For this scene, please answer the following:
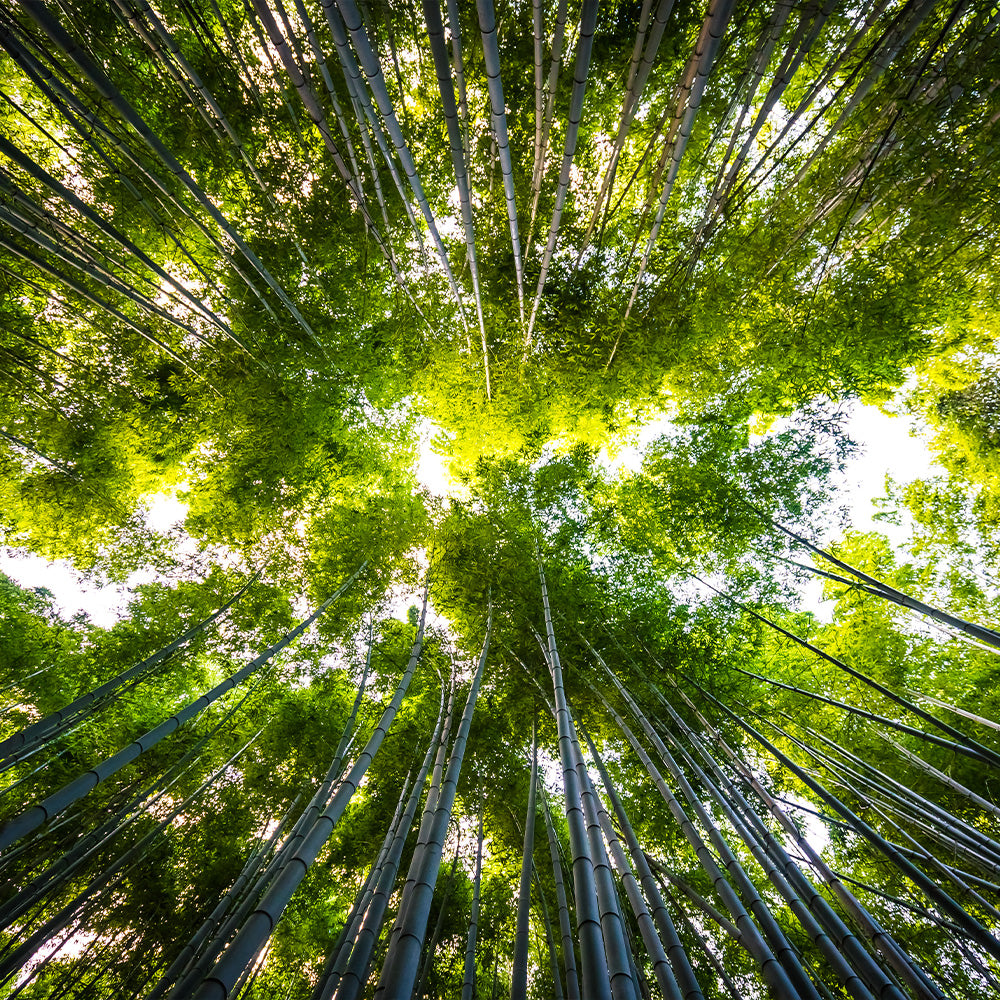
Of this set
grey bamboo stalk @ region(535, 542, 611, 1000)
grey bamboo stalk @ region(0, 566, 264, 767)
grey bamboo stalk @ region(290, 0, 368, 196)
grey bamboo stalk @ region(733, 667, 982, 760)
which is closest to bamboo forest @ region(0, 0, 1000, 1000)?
grey bamboo stalk @ region(290, 0, 368, 196)

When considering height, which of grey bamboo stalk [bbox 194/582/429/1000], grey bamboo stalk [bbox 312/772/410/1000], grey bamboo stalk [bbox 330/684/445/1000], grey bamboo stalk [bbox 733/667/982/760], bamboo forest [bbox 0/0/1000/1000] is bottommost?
grey bamboo stalk [bbox 194/582/429/1000]

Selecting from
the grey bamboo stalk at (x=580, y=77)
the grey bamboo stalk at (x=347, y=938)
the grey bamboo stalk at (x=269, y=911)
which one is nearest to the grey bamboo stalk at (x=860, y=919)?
the grey bamboo stalk at (x=269, y=911)

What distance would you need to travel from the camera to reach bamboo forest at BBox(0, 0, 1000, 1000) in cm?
407

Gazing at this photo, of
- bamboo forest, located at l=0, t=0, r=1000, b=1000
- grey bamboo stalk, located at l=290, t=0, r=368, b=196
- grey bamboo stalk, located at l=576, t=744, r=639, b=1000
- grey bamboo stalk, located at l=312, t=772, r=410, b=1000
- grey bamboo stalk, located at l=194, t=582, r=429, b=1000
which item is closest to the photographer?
grey bamboo stalk, located at l=194, t=582, r=429, b=1000

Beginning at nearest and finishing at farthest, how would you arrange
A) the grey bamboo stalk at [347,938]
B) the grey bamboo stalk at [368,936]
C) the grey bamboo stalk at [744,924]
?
the grey bamboo stalk at [744,924] → the grey bamboo stalk at [368,936] → the grey bamboo stalk at [347,938]

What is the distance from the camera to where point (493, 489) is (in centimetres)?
666

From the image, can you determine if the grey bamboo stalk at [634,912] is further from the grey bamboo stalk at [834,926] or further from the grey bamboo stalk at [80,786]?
the grey bamboo stalk at [80,786]

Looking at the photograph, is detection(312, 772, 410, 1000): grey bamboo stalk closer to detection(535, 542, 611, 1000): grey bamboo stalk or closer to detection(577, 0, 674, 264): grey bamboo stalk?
detection(535, 542, 611, 1000): grey bamboo stalk

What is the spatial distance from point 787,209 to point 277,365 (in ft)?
19.1

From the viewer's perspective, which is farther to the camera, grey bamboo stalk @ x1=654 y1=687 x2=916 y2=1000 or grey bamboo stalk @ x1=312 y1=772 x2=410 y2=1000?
grey bamboo stalk @ x1=312 y1=772 x2=410 y2=1000

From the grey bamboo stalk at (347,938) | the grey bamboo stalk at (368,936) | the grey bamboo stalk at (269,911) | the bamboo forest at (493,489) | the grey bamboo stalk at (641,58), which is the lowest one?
the grey bamboo stalk at (269,911)

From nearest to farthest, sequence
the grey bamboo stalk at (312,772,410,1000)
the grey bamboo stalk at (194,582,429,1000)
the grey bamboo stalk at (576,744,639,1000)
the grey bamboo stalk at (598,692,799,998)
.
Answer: the grey bamboo stalk at (194,582,429,1000), the grey bamboo stalk at (576,744,639,1000), the grey bamboo stalk at (598,692,799,998), the grey bamboo stalk at (312,772,410,1000)

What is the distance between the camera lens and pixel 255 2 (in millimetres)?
2018

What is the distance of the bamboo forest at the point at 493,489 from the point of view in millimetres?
4074
